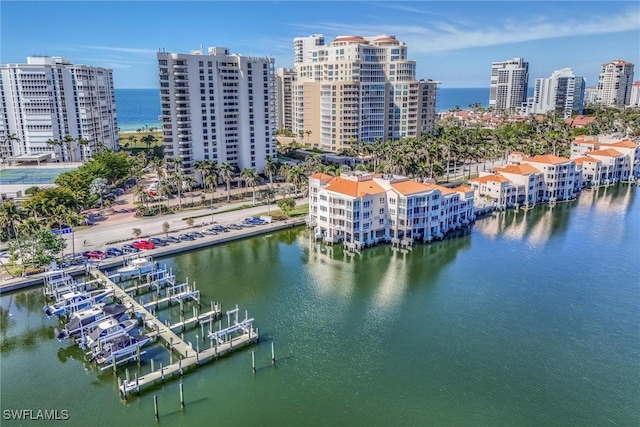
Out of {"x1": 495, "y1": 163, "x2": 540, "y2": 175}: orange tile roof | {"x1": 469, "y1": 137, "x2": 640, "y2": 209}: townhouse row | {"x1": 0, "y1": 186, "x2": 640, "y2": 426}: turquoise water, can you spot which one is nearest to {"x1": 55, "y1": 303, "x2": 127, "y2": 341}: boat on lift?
{"x1": 0, "y1": 186, "x2": 640, "y2": 426}: turquoise water

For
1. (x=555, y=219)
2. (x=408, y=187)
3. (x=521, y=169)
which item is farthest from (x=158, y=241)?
(x=521, y=169)

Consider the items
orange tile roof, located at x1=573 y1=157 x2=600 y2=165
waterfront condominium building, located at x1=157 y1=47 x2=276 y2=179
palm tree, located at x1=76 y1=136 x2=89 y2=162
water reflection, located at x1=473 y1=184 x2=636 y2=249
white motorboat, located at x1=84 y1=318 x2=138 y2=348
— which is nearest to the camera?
white motorboat, located at x1=84 y1=318 x2=138 y2=348

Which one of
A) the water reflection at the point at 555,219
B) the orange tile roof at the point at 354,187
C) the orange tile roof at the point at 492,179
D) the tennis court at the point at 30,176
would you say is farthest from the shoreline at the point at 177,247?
the tennis court at the point at 30,176

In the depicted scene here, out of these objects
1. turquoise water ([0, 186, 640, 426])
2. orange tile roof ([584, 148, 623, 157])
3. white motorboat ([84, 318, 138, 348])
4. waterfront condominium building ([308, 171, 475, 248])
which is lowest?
turquoise water ([0, 186, 640, 426])

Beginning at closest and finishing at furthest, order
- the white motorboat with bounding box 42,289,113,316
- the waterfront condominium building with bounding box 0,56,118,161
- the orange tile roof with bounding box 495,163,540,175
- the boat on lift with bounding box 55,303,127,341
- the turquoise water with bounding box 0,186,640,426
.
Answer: the turquoise water with bounding box 0,186,640,426 < the boat on lift with bounding box 55,303,127,341 < the white motorboat with bounding box 42,289,113,316 < the orange tile roof with bounding box 495,163,540,175 < the waterfront condominium building with bounding box 0,56,118,161

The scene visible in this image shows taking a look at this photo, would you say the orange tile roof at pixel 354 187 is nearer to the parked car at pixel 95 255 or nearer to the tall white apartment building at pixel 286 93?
the parked car at pixel 95 255

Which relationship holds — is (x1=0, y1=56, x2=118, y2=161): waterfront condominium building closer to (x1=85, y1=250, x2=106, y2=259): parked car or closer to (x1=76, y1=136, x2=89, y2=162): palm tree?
(x1=76, y1=136, x2=89, y2=162): palm tree

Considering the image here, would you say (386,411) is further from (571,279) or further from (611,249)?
(611,249)

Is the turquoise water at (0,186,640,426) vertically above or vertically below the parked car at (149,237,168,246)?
below
